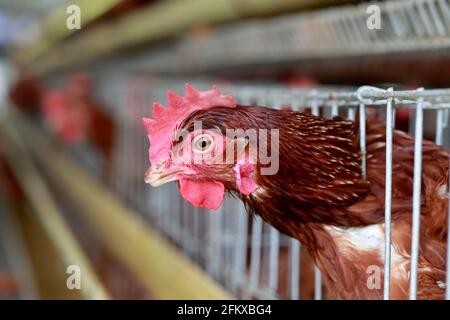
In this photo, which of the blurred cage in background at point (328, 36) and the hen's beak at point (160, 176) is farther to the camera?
the blurred cage in background at point (328, 36)

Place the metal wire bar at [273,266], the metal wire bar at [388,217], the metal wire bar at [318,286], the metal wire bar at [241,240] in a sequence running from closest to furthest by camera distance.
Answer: the metal wire bar at [388,217], the metal wire bar at [318,286], the metal wire bar at [273,266], the metal wire bar at [241,240]

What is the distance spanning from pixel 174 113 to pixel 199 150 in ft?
0.19

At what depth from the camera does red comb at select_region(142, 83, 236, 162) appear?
0.74 meters

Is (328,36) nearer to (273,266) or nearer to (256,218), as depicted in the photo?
(273,266)

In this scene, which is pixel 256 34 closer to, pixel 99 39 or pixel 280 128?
pixel 99 39

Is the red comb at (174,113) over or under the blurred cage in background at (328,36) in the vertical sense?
under

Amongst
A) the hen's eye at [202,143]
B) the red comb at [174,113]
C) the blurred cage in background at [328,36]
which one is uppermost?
the blurred cage in background at [328,36]

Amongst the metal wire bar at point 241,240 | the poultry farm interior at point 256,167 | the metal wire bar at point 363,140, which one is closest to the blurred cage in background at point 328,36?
the poultry farm interior at point 256,167

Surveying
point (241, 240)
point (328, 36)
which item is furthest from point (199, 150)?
point (328, 36)

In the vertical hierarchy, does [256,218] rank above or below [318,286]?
above

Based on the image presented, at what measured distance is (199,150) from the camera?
729 mm

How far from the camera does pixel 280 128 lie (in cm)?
74

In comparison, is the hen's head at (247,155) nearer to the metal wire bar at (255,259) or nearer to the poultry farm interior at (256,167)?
the poultry farm interior at (256,167)

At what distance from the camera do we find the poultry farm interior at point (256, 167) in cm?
75
